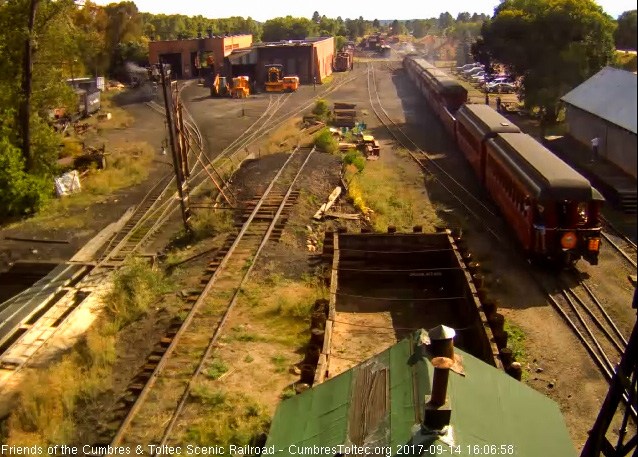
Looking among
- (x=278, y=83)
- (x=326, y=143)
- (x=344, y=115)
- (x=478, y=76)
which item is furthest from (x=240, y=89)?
(x=478, y=76)

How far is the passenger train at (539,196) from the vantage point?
14000 millimetres

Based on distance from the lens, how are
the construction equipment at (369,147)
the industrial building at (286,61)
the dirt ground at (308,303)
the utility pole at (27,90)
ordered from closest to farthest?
the dirt ground at (308,303) → the utility pole at (27,90) → the construction equipment at (369,147) → the industrial building at (286,61)

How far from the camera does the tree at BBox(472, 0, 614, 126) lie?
3064 centimetres

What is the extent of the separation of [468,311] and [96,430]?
Result: 23.8 ft

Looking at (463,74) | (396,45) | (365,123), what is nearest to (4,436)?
(365,123)

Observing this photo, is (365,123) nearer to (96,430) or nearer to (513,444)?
(96,430)

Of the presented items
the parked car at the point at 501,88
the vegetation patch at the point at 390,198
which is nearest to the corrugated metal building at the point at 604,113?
the vegetation patch at the point at 390,198

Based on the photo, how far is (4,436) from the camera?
9.28 meters

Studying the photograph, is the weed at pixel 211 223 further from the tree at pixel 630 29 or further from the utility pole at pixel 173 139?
the tree at pixel 630 29

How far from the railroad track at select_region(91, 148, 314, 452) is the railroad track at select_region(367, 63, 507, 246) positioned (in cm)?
613

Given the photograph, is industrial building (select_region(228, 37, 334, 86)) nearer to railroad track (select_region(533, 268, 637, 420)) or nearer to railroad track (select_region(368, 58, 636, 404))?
railroad track (select_region(368, 58, 636, 404))

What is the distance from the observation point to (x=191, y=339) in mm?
11367

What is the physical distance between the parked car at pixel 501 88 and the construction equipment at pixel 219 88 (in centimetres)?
2107

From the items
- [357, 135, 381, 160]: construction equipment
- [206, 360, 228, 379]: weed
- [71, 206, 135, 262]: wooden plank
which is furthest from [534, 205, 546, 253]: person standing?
[357, 135, 381, 160]: construction equipment
